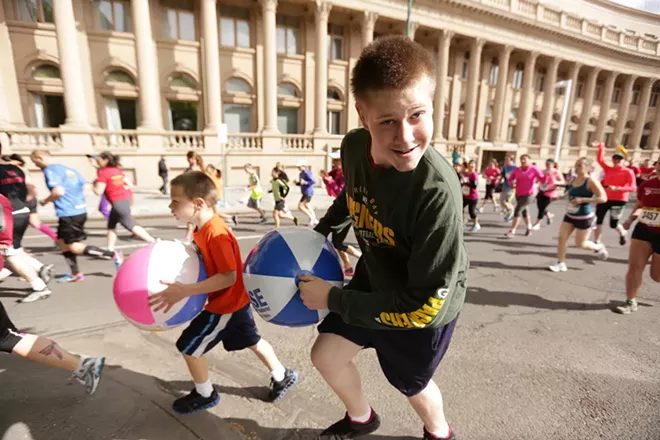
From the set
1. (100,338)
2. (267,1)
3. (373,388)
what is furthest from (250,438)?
(267,1)

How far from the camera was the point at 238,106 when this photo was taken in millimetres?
22359

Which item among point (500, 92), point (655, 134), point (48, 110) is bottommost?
point (48, 110)

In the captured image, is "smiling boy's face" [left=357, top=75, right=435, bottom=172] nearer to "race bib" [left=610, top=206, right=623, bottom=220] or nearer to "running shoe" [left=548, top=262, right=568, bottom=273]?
"running shoe" [left=548, top=262, right=568, bottom=273]

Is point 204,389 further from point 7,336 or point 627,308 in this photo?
point 627,308

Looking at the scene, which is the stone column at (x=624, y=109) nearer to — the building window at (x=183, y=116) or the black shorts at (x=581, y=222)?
the black shorts at (x=581, y=222)

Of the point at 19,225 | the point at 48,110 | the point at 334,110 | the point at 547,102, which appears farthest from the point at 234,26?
the point at 547,102

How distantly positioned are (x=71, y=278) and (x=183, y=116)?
1823 cm

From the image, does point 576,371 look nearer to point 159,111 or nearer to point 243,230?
point 243,230

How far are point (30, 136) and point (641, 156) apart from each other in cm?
5549

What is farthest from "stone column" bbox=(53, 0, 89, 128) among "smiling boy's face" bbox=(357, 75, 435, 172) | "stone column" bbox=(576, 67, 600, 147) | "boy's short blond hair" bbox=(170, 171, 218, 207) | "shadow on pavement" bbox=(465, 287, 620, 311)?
"stone column" bbox=(576, 67, 600, 147)

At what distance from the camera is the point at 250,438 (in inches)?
88.9

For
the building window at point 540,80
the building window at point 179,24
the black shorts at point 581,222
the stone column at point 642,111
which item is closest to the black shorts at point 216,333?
the black shorts at point 581,222

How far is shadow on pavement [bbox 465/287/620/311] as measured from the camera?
4.63 meters

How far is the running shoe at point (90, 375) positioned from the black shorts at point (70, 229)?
344 cm
